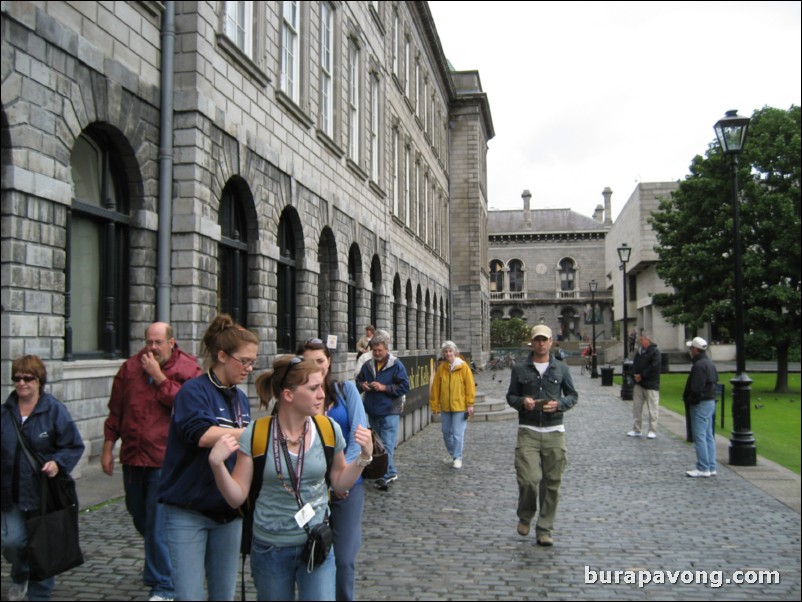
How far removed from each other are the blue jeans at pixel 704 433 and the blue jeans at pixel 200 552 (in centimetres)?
774

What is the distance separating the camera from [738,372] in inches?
483

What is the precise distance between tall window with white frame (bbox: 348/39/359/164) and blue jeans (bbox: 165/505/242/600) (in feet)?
57.9

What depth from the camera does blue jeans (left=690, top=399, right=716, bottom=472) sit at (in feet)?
33.5

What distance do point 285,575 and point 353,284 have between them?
1872 centimetres

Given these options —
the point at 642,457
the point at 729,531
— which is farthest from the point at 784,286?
the point at 729,531

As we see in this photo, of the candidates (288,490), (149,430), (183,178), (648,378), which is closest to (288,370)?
(288,490)

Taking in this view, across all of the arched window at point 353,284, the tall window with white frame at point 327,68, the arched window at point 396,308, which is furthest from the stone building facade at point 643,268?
the tall window with white frame at point 327,68

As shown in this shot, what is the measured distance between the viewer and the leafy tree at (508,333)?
7144 centimetres

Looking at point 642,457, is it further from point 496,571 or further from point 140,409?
point 140,409

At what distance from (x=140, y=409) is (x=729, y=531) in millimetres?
5418

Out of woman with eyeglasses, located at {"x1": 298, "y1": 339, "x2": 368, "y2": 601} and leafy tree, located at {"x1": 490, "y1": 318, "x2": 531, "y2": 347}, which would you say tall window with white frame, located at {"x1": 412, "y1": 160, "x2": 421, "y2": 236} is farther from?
leafy tree, located at {"x1": 490, "y1": 318, "x2": 531, "y2": 347}

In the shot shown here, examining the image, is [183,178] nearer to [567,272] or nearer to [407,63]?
[407,63]

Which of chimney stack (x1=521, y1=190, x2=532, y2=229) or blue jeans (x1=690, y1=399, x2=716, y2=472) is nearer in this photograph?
blue jeans (x1=690, y1=399, x2=716, y2=472)

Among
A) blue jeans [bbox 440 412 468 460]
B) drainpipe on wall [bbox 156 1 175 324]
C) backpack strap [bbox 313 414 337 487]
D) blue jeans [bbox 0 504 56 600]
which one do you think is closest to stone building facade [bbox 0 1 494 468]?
drainpipe on wall [bbox 156 1 175 324]
